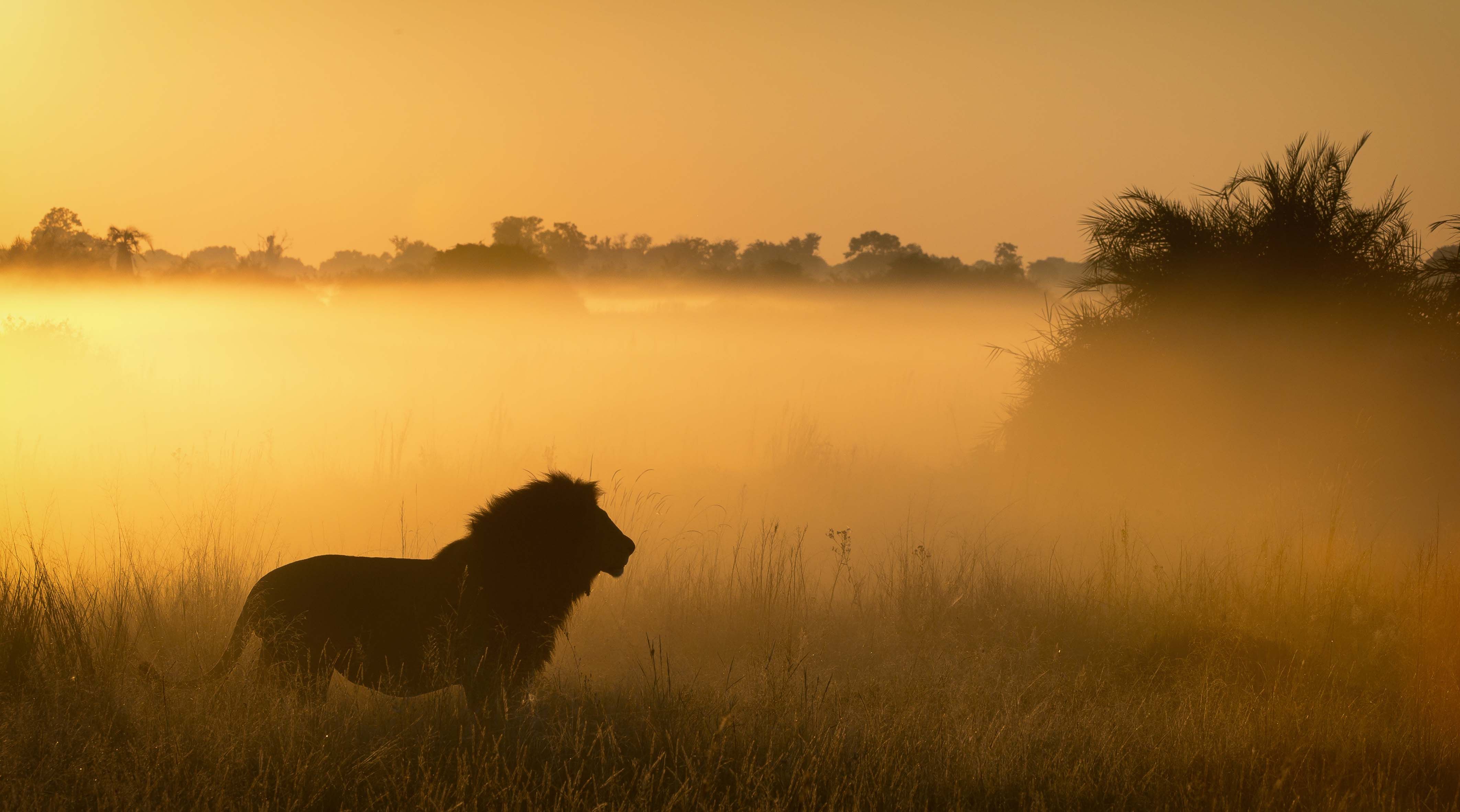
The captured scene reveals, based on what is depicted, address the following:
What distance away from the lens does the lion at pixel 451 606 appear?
398 cm

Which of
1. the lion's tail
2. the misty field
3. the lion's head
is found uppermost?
the lion's head

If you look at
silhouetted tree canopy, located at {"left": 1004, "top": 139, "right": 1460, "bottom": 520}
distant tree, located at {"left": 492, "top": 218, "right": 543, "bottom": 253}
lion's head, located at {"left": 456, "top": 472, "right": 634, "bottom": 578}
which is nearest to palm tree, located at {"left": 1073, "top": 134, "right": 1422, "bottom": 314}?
silhouetted tree canopy, located at {"left": 1004, "top": 139, "right": 1460, "bottom": 520}

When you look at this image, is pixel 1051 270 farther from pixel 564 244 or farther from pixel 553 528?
pixel 553 528

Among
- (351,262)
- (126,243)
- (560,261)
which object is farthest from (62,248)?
(351,262)

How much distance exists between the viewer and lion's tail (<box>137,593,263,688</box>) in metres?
3.89

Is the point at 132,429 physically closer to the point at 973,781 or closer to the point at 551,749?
the point at 551,749

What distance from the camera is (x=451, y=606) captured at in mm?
4242

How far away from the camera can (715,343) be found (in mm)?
25969

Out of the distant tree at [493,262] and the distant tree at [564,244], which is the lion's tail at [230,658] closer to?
the distant tree at [493,262]

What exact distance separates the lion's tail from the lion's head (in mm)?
927

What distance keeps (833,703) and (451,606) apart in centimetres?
194

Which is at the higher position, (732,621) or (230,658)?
(230,658)

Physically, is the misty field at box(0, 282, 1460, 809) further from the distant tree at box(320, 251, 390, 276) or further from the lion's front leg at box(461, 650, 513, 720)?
the distant tree at box(320, 251, 390, 276)

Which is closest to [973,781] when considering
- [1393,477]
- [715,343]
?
[1393,477]
